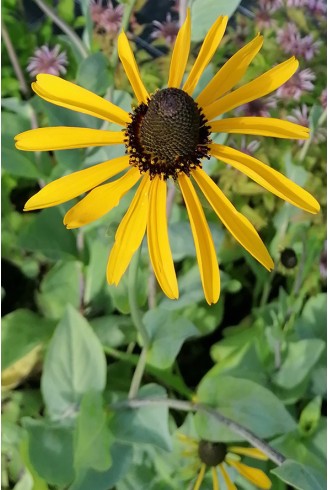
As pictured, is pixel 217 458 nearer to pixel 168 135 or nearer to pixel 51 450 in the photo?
pixel 51 450

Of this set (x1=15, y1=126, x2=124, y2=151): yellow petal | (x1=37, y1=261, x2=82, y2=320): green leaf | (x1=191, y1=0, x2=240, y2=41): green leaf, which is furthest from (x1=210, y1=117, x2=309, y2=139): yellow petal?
(x1=37, y1=261, x2=82, y2=320): green leaf

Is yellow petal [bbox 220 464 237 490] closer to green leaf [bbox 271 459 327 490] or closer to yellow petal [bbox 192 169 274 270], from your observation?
green leaf [bbox 271 459 327 490]

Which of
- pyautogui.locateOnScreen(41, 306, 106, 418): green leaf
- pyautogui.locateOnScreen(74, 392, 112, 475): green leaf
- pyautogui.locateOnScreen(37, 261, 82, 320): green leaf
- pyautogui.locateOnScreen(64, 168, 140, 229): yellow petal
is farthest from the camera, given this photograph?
pyautogui.locateOnScreen(37, 261, 82, 320): green leaf

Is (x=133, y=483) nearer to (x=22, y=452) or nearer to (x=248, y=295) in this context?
(x=22, y=452)

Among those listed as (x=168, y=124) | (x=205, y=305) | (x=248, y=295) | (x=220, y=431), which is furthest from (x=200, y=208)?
(x=248, y=295)

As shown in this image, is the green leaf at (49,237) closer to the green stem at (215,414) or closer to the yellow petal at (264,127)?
the green stem at (215,414)

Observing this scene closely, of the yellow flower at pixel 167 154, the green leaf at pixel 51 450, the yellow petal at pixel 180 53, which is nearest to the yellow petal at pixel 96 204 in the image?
the yellow flower at pixel 167 154

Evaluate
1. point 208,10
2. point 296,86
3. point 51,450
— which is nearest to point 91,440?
point 51,450
